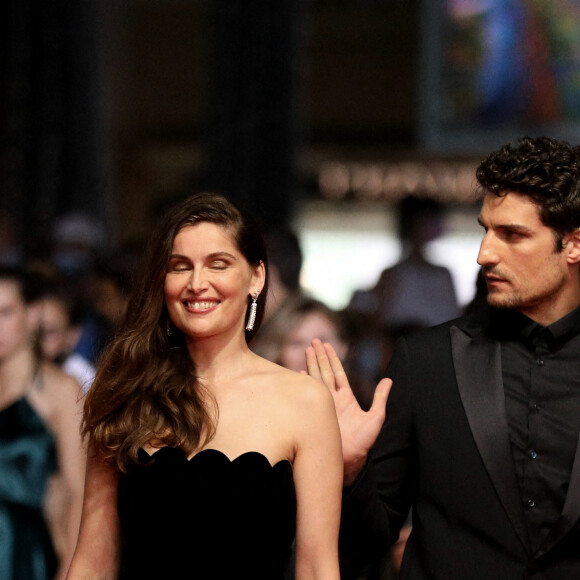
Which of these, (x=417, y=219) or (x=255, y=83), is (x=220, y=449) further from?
(x=255, y=83)

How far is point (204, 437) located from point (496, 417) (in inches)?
28.0

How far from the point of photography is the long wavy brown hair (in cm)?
274

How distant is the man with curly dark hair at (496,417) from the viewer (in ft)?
8.98

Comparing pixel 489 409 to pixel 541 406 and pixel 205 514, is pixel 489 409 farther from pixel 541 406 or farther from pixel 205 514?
pixel 205 514

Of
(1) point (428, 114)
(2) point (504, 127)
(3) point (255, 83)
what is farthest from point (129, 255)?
(2) point (504, 127)

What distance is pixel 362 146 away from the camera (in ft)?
41.3

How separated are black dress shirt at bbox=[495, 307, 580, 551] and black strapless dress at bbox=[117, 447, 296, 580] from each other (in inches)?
23.0

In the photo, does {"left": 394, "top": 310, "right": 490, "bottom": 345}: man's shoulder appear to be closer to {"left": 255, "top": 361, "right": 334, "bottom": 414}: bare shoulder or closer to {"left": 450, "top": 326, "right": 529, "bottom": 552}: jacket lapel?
{"left": 450, "top": 326, "right": 529, "bottom": 552}: jacket lapel

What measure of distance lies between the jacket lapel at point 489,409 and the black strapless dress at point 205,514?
19.8 inches

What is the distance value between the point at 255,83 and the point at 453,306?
12.2 feet

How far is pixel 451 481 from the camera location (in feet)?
9.29

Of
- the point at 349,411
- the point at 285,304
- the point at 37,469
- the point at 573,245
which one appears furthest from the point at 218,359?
the point at 285,304

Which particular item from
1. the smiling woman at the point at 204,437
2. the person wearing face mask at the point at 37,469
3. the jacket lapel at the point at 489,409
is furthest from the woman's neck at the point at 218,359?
the person wearing face mask at the point at 37,469

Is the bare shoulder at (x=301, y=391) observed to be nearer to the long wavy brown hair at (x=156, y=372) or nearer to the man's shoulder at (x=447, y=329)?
the long wavy brown hair at (x=156, y=372)
